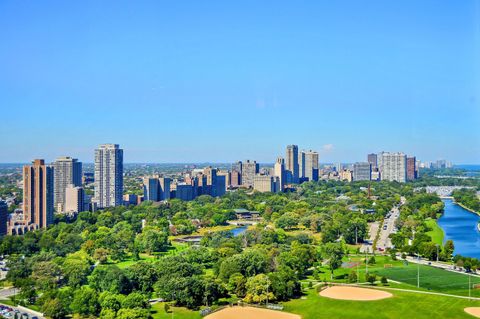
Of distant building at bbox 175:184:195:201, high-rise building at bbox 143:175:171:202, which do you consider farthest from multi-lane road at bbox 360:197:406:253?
high-rise building at bbox 143:175:171:202

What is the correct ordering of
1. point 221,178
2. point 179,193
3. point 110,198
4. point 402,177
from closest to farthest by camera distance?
1. point 110,198
2. point 179,193
3. point 221,178
4. point 402,177

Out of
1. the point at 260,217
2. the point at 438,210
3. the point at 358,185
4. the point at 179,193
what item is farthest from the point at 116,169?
the point at 358,185

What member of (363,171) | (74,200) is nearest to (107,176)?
(74,200)

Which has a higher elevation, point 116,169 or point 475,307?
point 116,169

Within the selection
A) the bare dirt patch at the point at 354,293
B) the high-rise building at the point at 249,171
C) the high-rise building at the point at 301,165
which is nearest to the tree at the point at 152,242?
the bare dirt patch at the point at 354,293

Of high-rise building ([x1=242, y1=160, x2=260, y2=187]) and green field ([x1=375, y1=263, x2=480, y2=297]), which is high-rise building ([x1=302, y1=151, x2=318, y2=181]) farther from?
green field ([x1=375, y1=263, x2=480, y2=297])

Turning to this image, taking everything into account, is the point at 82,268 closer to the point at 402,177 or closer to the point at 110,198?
the point at 110,198
